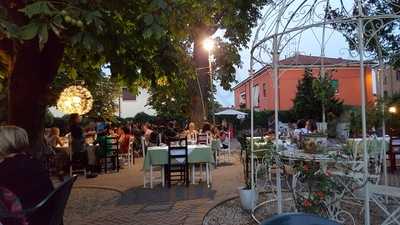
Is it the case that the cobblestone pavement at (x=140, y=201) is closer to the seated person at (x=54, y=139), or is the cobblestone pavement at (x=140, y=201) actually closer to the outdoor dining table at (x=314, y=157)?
the outdoor dining table at (x=314, y=157)

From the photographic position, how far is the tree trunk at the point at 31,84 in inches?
272

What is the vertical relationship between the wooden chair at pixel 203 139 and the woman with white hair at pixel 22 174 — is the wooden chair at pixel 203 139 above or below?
above

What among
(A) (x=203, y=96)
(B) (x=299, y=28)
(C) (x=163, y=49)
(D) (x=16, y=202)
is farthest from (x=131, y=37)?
(A) (x=203, y=96)

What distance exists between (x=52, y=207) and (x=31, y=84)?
11.6 ft

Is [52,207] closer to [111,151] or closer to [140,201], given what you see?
[140,201]

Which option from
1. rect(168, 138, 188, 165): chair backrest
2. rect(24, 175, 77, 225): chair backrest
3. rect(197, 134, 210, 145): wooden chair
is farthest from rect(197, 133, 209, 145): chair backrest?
rect(24, 175, 77, 225): chair backrest

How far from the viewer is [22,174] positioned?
3953 mm

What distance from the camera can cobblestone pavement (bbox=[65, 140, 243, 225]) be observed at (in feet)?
24.8

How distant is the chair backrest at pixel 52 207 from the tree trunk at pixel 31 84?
10.6 ft

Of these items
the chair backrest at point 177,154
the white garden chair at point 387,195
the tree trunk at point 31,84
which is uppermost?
the tree trunk at point 31,84

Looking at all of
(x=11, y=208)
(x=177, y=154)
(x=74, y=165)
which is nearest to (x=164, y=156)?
(x=177, y=154)

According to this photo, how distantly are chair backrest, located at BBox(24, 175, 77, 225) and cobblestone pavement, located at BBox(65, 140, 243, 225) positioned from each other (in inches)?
121

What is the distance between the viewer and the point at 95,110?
1171 inches

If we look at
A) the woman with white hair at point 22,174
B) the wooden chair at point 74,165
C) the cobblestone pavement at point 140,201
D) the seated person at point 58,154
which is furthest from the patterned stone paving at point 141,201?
the woman with white hair at point 22,174
